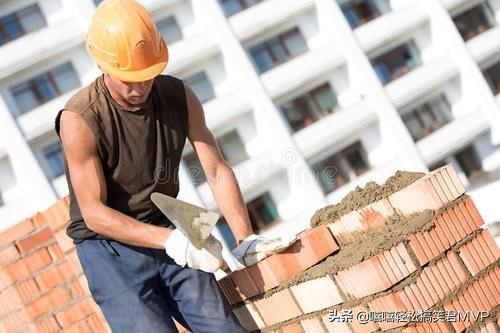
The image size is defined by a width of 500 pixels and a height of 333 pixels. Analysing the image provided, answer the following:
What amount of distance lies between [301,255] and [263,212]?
1921 centimetres

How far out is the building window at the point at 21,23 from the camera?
69.3 ft

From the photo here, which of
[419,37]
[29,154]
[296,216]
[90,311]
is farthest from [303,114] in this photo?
[90,311]

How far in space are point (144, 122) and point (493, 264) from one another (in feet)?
5.86

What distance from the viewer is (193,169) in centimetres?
2178

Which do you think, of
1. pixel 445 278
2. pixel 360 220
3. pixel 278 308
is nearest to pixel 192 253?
pixel 278 308

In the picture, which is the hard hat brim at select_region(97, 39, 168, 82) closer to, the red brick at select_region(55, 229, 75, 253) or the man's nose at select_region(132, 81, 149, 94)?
the man's nose at select_region(132, 81, 149, 94)

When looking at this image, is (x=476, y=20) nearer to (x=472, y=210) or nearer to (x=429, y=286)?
(x=472, y=210)

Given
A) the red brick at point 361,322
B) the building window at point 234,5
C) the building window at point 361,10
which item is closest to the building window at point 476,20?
the building window at point 361,10

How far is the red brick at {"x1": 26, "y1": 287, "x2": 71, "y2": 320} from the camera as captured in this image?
5.36 m

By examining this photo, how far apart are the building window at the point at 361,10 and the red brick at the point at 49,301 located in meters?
20.0

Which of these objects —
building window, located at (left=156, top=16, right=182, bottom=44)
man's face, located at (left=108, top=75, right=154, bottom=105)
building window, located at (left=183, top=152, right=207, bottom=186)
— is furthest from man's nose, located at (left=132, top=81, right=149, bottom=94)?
building window, located at (left=156, top=16, right=182, bottom=44)

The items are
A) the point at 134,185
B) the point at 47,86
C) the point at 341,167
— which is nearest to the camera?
the point at 134,185

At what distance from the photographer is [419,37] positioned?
81.1ft

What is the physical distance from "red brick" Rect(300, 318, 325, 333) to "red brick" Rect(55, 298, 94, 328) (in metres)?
2.35
